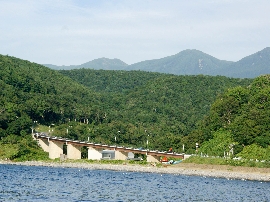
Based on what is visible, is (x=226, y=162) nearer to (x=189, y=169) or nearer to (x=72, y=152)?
(x=189, y=169)

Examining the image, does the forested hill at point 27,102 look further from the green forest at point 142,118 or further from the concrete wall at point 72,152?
the concrete wall at point 72,152

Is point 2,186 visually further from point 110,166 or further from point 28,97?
point 28,97

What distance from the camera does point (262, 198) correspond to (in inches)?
2069

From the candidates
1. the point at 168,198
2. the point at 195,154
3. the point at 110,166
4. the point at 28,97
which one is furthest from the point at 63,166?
the point at 168,198

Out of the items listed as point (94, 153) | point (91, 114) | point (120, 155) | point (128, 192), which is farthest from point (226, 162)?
point (91, 114)

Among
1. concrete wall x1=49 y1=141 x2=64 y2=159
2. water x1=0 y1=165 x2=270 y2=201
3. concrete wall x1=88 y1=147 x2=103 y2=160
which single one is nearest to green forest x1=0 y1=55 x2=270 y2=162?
concrete wall x1=49 y1=141 x2=64 y2=159

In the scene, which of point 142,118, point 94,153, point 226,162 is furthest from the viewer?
point 142,118

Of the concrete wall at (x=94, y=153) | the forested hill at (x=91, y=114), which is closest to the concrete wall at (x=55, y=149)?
the forested hill at (x=91, y=114)

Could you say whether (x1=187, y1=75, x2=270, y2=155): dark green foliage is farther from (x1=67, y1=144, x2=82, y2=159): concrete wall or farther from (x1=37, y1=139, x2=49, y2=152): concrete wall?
(x1=37, y1=139, x2=49, y2=152): concrete wall

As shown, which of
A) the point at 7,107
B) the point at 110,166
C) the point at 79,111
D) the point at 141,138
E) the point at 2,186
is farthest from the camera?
the point at 79,111

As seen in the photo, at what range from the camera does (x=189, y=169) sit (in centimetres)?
9462

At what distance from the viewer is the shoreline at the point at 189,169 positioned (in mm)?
82750

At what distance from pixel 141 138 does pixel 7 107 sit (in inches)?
1329

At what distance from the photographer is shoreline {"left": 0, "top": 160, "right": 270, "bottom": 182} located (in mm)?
82750
